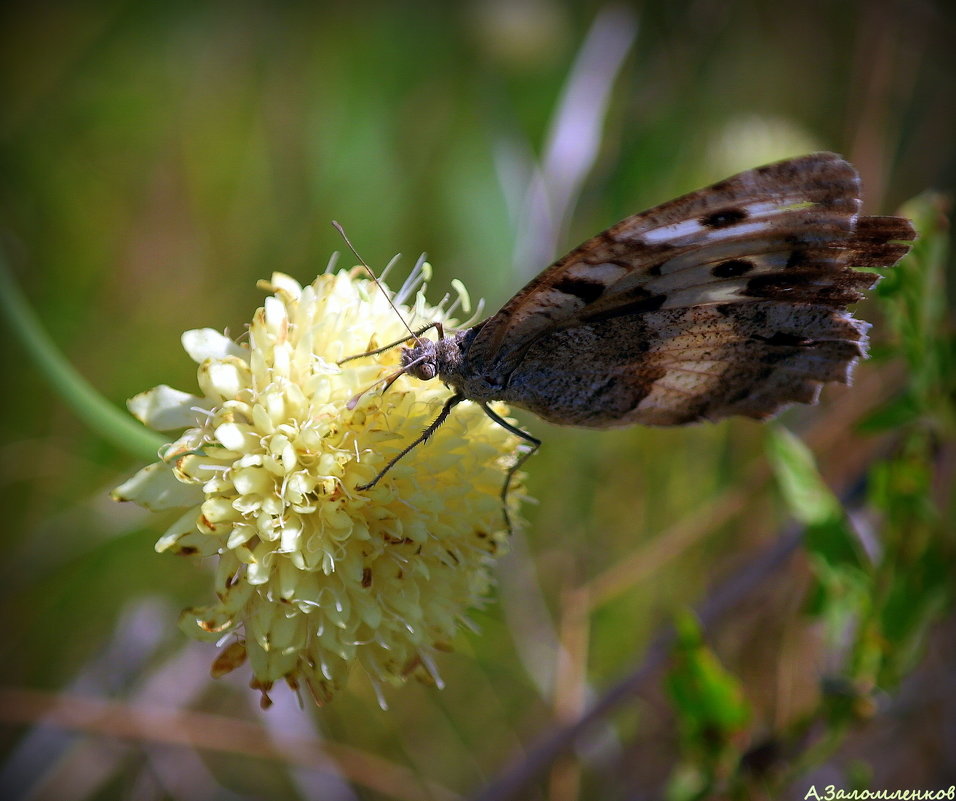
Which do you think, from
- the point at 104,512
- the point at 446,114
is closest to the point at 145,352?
the point at 104,512

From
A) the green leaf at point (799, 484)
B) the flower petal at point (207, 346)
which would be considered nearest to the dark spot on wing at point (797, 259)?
the green leaf at point (799, 484)

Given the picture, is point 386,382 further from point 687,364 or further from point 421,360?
point 687,364

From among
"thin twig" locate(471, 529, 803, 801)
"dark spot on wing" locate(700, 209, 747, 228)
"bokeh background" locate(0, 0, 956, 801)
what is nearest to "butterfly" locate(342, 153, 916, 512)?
"dark spot on wing" locate(700, 209, 747, 228)

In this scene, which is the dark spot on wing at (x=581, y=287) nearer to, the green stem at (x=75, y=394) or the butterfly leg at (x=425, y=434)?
the butterfly leg at (x=425, y=434)

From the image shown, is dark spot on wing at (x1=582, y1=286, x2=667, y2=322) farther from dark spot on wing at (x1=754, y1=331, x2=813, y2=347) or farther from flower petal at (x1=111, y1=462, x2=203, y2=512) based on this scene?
flower petal at (x1=111, y1=462, x2=203, y2=512)

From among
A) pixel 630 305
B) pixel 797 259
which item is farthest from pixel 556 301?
pixel 797 259

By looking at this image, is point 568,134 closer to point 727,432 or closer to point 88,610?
point 727,432

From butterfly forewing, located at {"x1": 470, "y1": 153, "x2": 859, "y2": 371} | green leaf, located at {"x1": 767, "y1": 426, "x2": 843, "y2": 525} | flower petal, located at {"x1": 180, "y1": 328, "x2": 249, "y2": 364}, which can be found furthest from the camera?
green leaf, located at {"x1": 767, "y1": 426, "x2": 843, "y2": 525}
